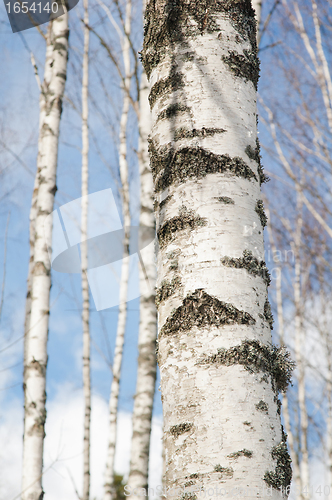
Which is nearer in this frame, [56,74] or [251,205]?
[251,205]

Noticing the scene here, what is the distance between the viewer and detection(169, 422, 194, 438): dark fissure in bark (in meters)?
0.78

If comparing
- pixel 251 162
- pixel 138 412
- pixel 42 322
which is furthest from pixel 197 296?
pixel 138 412

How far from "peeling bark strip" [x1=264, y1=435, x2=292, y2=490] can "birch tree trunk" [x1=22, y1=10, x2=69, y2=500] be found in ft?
8.44

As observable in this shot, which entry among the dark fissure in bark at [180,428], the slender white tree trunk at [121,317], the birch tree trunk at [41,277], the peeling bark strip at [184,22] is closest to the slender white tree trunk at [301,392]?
the slender white tree trunk at [121,317]

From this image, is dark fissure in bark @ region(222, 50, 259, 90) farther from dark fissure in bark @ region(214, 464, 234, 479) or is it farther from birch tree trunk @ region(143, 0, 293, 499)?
dark fissure in bark @ region(214, 464, 234, 479)

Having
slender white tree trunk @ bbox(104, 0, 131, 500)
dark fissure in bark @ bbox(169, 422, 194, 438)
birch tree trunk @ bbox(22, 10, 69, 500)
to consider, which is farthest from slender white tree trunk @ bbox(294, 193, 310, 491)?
dark fissure in bark @ bbox(169, 422, 194, 438)

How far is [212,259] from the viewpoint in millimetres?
885

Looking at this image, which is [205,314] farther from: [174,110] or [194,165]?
[174,110]

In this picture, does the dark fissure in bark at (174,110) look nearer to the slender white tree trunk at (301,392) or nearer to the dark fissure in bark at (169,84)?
the dark fissure in bark at (169,84)

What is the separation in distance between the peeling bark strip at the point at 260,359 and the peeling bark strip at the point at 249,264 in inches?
6.6

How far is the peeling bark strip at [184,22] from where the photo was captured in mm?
1120

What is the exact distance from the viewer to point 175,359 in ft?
2.80

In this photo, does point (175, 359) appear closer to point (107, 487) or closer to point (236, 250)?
point (236, 250)

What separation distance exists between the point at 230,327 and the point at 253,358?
0.08 meters
